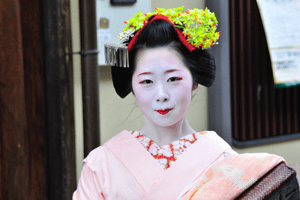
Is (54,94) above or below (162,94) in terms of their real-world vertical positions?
below

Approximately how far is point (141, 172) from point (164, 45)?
431mm

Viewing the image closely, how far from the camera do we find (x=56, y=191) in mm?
1888

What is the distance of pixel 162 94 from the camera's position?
1.09m

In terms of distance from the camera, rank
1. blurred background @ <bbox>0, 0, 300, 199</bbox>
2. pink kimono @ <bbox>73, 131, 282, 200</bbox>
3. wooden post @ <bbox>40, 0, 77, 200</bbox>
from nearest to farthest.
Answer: pink kimono @ <bbox>73, 131, 282, 200</bbox>
blurred background @ <bbox>0, 0, 300, 199</bbox>
wooden post @ <bbox>40, 0, 77, 200</bbox>

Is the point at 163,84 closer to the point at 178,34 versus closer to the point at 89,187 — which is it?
the point at 178,34

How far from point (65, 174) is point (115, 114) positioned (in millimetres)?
460

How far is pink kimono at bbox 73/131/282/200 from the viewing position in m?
1.06

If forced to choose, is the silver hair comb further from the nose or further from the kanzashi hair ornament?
the nose

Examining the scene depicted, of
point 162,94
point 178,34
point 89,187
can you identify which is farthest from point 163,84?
point 89,187

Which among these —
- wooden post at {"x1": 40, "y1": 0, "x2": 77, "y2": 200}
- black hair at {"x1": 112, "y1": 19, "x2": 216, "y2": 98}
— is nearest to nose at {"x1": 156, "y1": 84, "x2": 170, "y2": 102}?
black hair at {"x1": 112, "y1": 19, "x2": 216, "y2": 98}

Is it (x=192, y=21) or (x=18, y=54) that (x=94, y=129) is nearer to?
(x=18, y=54)

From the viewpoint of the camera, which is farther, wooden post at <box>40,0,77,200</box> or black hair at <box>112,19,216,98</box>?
wooden post at <box>40,0,77,200</box>

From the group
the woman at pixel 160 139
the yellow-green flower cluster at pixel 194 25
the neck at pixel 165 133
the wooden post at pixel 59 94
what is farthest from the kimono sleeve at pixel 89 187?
the wooden post at pixel 59 94

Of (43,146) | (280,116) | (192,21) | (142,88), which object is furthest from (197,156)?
(280,116)
